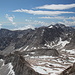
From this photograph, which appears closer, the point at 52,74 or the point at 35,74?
the point at 35,74

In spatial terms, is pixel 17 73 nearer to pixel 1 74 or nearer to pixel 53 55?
pixel 1 74

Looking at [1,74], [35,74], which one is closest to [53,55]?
[1,74]

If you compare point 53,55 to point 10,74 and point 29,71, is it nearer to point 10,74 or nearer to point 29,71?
point 10,74

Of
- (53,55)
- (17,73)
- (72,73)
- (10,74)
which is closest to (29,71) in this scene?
(17,73)

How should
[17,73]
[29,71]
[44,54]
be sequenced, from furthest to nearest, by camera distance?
[44,54] < [17,73] < [29,71]

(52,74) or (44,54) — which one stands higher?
(44,54)

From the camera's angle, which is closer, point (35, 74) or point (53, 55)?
point (35, 74)

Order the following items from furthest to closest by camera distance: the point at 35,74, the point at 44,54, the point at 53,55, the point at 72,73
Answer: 1. the point at 44,54
2. the point at 53,55
3. the point at 35,74
4. the point at 72,73

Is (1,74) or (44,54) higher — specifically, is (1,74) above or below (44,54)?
below

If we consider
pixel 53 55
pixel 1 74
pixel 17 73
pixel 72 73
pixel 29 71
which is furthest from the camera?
pixel 53 55
